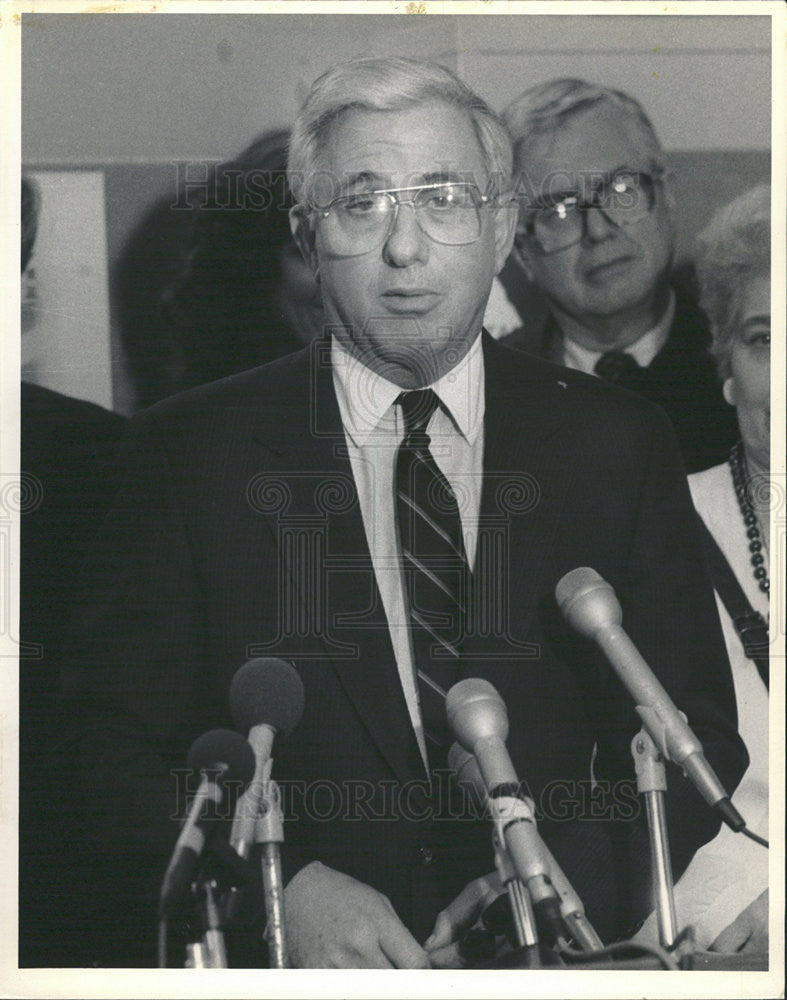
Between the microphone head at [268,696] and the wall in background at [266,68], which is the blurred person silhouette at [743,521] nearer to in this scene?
the wall in background at [266,68]

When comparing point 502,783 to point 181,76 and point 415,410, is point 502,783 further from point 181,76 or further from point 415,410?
point 181,76

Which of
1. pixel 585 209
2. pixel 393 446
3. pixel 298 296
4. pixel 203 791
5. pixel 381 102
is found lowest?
pixel 203 791

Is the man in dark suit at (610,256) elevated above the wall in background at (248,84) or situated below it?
below

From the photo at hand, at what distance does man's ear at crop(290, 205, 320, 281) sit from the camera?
232 centimetres

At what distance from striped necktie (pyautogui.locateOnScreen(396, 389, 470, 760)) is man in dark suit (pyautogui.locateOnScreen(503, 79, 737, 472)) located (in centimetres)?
25

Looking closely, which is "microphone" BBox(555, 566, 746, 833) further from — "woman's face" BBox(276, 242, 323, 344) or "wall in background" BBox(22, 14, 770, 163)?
"wall in background" BBox(22, 14, 770, 163)

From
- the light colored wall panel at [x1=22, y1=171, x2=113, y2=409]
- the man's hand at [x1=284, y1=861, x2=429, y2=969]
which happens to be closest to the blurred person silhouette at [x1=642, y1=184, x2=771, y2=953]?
the man's hand at [x1=284, y1=861, x2=429, y2=969]

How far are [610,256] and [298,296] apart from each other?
0.56m

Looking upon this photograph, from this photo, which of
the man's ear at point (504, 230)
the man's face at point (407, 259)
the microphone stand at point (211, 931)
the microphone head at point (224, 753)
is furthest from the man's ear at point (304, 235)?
the microphone stand at point (211, 931)

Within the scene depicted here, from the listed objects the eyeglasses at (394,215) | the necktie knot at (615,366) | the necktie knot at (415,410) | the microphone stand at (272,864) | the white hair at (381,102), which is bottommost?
the microphone stand at (272,864)

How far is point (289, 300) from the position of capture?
2.33 metres

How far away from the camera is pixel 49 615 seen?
234 cm

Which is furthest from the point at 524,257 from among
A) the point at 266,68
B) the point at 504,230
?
the point at 266,68

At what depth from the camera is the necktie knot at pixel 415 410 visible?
92.0 inches
